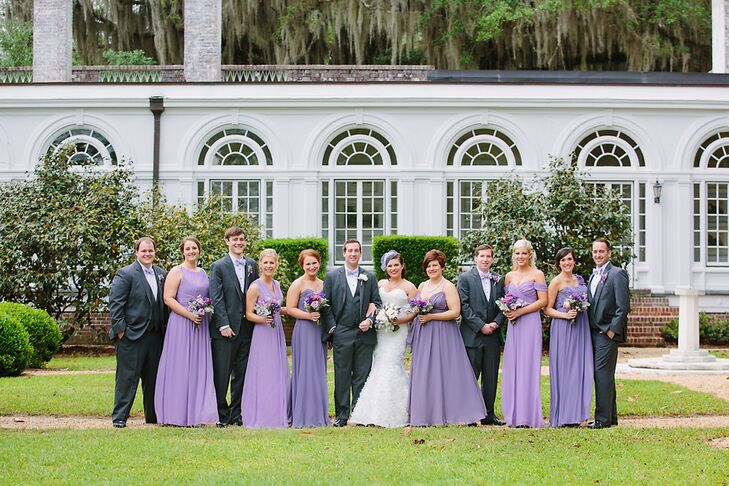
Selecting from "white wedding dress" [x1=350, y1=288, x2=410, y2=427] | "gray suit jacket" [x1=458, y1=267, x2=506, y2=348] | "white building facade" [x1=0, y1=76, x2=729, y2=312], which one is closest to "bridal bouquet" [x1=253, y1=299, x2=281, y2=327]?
"white wedding dress" [x1=350, y1=288, x2=410, y2=427]

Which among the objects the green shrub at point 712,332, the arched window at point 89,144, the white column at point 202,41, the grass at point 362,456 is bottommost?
the grass at point 362,456

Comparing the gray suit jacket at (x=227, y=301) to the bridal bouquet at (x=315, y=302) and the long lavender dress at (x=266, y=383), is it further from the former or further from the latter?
the bridal bouquet at (x=315, y=302)

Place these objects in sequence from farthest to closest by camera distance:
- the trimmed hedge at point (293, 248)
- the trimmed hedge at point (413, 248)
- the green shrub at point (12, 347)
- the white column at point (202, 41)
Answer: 1. the white column at point (202, 41)
2. the trimmed hedge at point (413, 248)
3. the trimmed hedge at point (293, 248)
4. the green shrub at point (12, 347)

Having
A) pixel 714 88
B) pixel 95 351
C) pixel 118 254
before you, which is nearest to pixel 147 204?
pixel 118 254

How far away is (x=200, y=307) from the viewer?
9852 millimetres

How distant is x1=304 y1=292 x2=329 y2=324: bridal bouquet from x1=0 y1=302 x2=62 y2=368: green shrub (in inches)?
246

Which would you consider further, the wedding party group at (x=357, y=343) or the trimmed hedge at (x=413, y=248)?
the trimmed hedge at (x=413, y=248)

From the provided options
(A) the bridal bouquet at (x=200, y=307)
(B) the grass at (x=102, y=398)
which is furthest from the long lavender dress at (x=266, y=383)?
(B) the grass at (x=102, y=398)

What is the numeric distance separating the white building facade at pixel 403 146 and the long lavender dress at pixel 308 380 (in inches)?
403

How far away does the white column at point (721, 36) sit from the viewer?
2423 centimetres

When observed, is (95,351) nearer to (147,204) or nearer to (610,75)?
(147,204)

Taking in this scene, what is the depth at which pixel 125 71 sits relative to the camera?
23312mm

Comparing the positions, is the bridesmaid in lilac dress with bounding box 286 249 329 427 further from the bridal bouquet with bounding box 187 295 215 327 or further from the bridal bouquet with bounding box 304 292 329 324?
the bridal bouquet with bounding box 187 295 215 327

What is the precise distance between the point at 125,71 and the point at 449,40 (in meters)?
10.2
